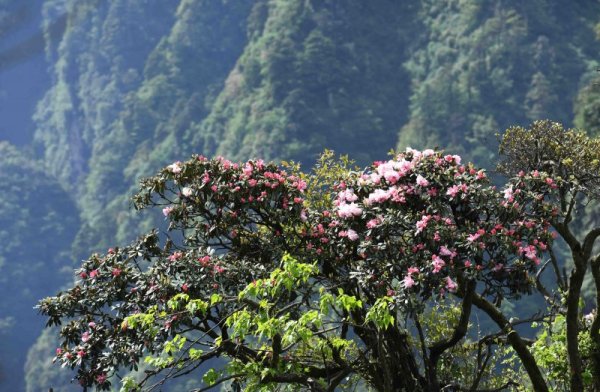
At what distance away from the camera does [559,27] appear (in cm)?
10450

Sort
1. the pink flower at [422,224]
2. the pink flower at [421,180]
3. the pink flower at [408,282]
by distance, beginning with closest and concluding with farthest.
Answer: the pink flower at [408,282], the pink flower at [422,224], the pink flower at [421,180]

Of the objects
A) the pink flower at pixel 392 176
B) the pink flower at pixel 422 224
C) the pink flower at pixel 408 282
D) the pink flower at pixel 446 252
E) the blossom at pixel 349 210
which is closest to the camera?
the pink flower at pixel 408 282

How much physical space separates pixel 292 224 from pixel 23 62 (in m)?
155

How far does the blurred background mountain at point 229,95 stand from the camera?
10225 cm

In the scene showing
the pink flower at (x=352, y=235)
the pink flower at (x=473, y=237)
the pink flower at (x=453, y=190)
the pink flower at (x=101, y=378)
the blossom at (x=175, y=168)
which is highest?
the blossom at (x=175, y=168)

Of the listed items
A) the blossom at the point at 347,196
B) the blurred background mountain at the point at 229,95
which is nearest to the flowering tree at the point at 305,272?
the blossom at the point at 347,196

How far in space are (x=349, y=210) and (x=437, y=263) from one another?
112 cm

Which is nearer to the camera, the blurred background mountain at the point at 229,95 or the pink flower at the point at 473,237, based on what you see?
the pink flower at the point at 473,237

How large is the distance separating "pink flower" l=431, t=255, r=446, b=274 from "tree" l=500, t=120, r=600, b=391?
1.27 m

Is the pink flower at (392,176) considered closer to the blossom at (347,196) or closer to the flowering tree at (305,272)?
the flowering tree at (305,272)

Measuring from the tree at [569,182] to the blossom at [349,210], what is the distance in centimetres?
157

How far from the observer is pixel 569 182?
380 inches

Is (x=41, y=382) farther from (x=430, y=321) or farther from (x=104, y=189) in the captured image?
(x=430, y=321)

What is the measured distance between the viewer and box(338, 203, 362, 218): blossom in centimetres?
912
